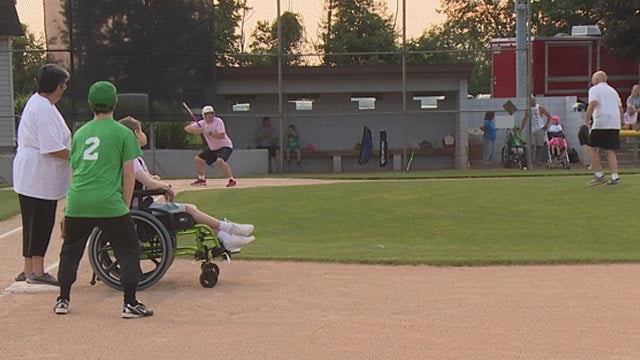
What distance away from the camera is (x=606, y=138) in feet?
39.3

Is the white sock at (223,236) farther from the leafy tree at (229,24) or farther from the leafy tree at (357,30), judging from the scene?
the leafy tree at (357,30)

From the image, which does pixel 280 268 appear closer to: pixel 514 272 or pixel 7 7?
pixel 514 272

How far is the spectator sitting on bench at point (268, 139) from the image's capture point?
24.3 m

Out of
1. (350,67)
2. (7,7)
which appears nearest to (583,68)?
(350,67)

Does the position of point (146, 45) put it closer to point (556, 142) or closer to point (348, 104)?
point (348, 104)

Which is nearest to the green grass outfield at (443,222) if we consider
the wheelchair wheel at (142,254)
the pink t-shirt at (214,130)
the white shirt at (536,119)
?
the wheelchair wheel at (142,254)

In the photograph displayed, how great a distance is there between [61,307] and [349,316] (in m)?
2.09

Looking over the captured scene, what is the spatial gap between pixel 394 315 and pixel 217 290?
1696mm

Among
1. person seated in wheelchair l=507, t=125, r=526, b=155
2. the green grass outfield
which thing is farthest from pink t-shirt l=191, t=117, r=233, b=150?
person seated in wheelchair l=507, t=125, r=526, b=155

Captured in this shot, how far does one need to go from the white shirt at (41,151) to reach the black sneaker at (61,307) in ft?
3.86

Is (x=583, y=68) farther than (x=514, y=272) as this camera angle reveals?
Yes

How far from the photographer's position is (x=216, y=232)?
7148 millimetres

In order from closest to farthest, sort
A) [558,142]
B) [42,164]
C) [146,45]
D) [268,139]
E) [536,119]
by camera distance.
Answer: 1. [42,164]
2. [558,142]
3. [146,45]
4. [536,119]
5. [268,139]

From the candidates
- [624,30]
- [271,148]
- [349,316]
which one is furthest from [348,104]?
[349,316]
